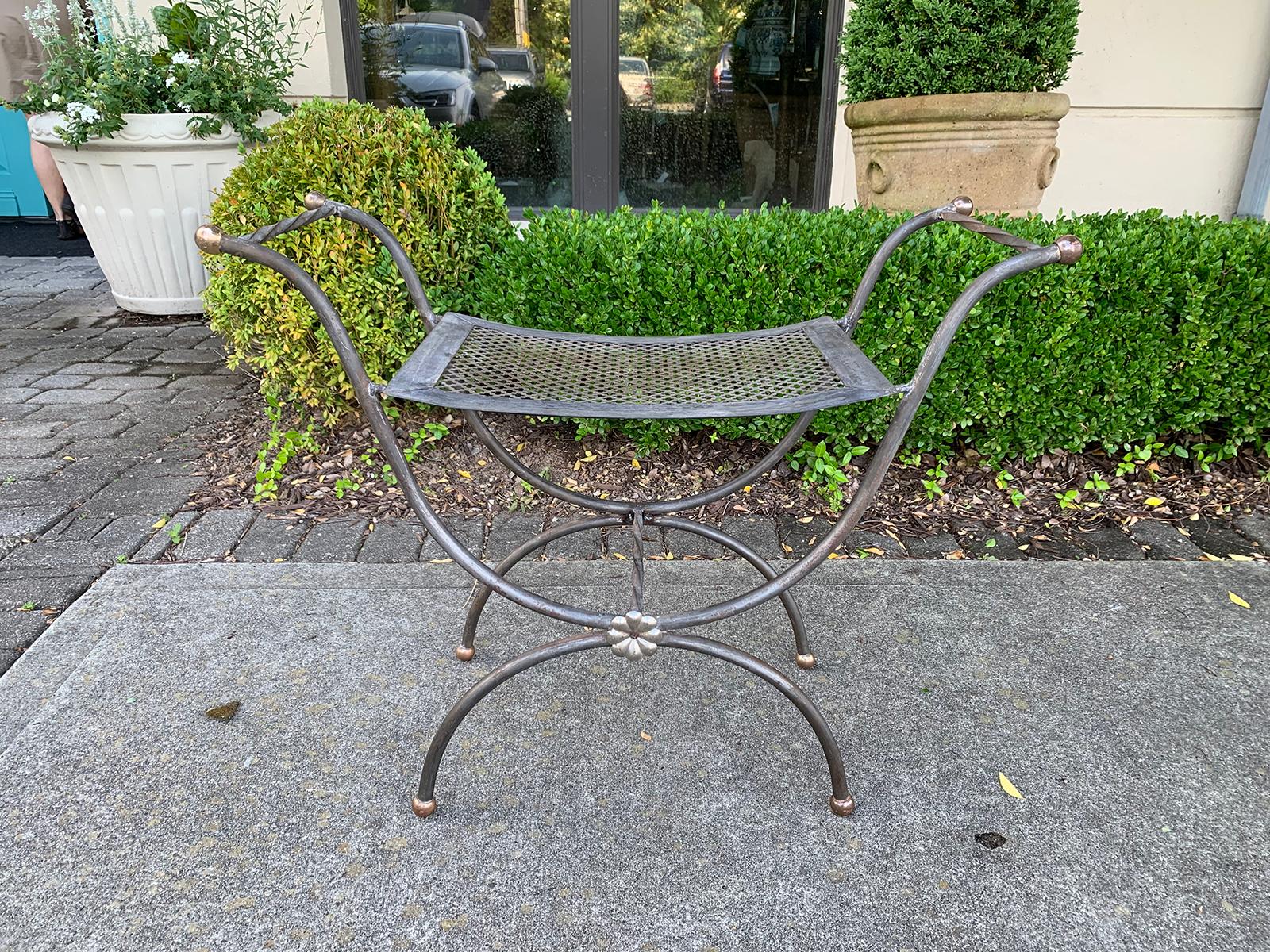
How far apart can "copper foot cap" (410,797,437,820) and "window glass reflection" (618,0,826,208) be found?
4.29 m

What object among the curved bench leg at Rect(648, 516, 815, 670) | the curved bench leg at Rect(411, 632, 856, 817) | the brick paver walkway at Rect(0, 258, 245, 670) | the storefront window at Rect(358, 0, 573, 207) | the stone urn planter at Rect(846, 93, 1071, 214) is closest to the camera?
the curved bench leg at Rect(411, 632, 856, 817)

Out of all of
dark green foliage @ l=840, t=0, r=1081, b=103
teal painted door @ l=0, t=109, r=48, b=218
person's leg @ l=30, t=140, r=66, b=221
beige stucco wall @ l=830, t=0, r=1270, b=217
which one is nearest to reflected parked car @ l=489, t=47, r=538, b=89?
beige stucco wall @ l=830, t=0, r=1270, b=217

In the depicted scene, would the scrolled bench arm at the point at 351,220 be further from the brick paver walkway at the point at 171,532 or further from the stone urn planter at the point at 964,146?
the stone urn planter at the point at 964,146

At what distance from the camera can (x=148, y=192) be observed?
14.9 ft

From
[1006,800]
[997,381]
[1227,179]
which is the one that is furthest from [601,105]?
[1006,800]

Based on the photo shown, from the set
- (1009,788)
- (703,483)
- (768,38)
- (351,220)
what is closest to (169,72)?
(768,38)

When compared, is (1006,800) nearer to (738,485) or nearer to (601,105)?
(738,485)

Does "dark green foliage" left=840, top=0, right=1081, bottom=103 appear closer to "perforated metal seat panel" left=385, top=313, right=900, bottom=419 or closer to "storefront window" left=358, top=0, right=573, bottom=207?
"perforated metal seat panel" left=385, top=313, right=900, bottom=419

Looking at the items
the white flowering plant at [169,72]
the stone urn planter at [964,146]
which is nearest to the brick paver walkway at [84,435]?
the white flowering plant at [169,72]

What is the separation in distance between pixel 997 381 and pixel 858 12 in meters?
1.58

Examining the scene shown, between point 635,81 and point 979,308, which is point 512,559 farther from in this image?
point 635,81

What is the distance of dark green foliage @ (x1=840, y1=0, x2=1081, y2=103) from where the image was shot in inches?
120

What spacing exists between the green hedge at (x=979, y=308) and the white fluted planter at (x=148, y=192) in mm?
2514

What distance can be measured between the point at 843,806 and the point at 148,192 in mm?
4584
